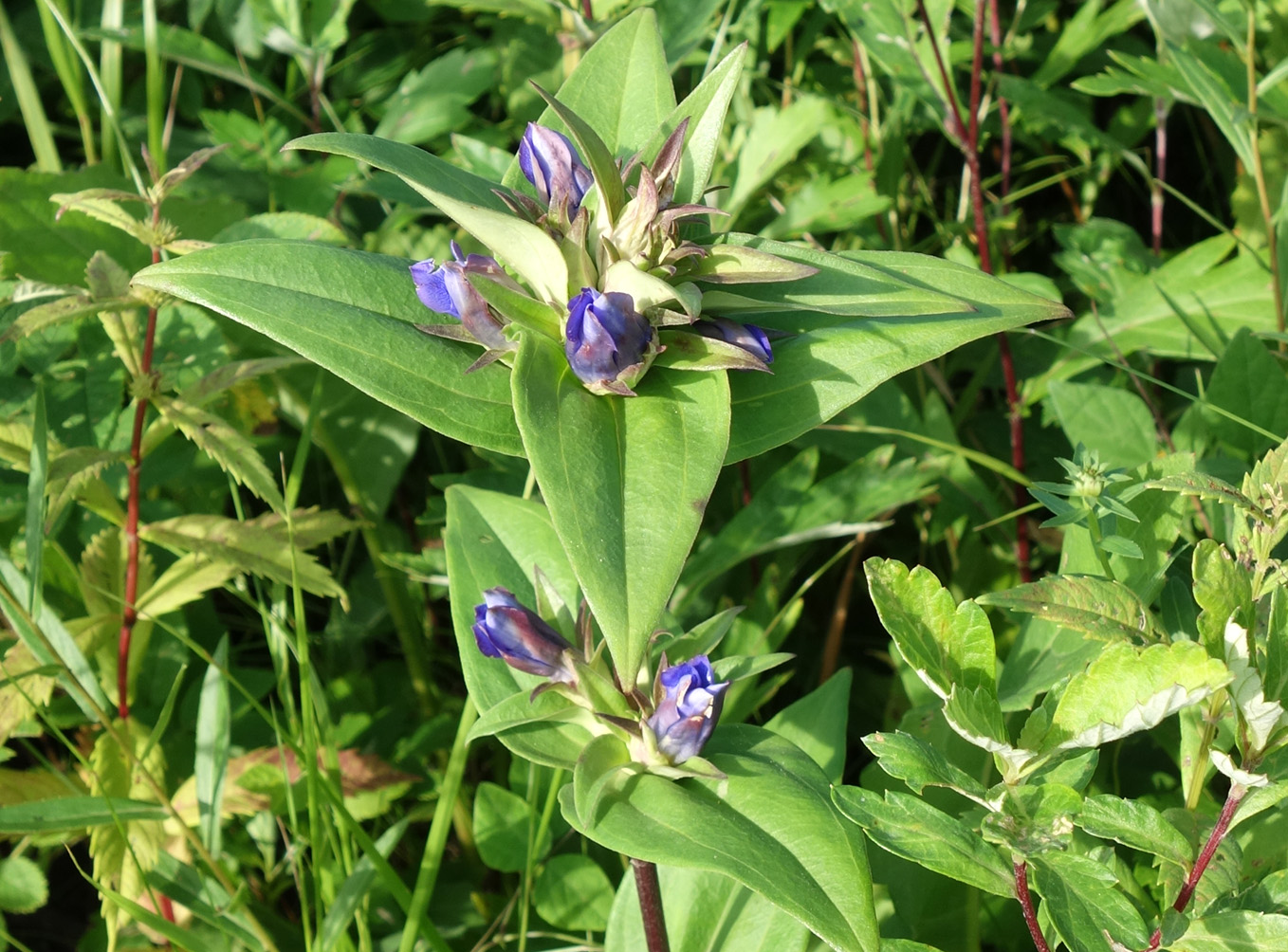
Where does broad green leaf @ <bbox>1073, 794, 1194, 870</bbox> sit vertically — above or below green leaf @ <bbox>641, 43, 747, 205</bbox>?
below

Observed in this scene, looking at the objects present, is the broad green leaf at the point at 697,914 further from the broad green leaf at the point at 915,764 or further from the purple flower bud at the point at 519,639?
the broad green leaf at the point at 915,764

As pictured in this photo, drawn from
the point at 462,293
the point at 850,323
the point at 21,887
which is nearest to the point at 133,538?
the point at 21,887

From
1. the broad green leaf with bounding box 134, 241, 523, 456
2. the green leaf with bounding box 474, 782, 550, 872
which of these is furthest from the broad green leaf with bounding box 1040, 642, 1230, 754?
the green leaf with bounding box 474, 782, 550, 872

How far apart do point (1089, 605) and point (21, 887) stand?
155 centimetres

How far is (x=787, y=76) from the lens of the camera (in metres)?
2.60

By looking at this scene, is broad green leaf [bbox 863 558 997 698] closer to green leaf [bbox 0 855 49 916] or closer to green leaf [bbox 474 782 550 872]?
green leaf [bbox 474 782 550 872]

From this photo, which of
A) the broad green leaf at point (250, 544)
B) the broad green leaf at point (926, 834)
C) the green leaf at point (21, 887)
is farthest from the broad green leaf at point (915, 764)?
the green leaf at point (21, 887)

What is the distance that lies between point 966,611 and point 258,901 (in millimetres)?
1306

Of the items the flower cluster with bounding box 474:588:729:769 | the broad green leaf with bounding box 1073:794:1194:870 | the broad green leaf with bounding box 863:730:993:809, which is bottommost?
the flower cluster with bounding box 474:588:729:769

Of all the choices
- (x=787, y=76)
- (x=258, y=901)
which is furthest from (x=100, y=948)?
(x=787, y=76)

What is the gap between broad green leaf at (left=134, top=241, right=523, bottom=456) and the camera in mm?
1083

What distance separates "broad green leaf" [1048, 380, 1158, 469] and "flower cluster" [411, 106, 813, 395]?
2.53ft

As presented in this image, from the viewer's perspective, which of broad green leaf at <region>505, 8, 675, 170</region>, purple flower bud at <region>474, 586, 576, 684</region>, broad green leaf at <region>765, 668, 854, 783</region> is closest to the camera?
purple flower bud at <region>474, 586, 576, 684</region>

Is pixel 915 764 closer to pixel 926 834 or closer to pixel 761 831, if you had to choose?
pixel 926 834
